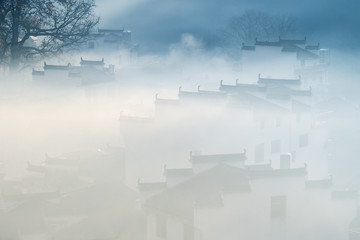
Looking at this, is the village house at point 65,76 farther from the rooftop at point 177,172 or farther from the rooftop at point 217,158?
the rooftop at point 177,172

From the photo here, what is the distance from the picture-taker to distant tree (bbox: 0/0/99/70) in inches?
639

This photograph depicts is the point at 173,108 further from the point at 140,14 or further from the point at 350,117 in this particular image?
the point at 140,14

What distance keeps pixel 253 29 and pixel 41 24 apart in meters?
38.1

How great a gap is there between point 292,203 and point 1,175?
10622 mm

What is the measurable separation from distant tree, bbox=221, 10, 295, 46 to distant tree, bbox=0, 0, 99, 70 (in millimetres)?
33850

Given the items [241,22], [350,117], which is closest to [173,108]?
[350,117]

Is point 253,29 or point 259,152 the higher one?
point 253,29

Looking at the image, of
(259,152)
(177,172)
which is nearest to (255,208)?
(177,172)

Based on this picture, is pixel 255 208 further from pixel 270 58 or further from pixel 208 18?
pixel 208 18

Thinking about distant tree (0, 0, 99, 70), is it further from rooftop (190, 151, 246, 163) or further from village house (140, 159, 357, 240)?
village house (140, 159, 357, 240)

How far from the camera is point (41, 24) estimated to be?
17.2 metres

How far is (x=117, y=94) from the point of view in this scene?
28562 mm

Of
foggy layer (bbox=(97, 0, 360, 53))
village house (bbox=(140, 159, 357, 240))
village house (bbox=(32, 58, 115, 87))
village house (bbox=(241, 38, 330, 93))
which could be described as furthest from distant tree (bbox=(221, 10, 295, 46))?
village house (bbox=(140, 159, 357, 240))

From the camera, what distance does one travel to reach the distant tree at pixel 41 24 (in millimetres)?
16219
